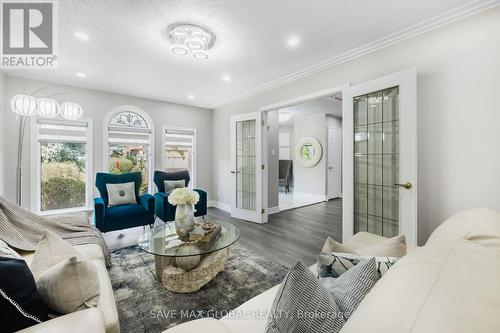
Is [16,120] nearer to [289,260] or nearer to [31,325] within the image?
[31,325]

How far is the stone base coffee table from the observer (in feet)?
6.35

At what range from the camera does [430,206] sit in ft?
7.63

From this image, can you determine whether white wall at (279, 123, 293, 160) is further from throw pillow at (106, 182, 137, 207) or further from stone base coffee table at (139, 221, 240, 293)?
stone base coffee table at (139, 221, 240, 293)

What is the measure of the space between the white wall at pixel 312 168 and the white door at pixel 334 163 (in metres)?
0.21

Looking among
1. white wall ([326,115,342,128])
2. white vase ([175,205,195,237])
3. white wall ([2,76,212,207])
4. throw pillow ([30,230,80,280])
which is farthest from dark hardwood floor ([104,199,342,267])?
white wall ([326,115,342,128])

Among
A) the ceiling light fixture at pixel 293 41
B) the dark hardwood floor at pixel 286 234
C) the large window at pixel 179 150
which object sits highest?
the ceiling light fixture at pixel 293 41

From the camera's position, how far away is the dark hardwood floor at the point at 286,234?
2.90 metres

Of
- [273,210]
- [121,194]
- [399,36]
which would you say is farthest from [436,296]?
[273,210]

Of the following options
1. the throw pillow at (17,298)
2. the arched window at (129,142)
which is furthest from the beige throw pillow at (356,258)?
the arched window at (129,142)

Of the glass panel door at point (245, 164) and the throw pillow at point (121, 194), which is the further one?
the glass panel door at point (245, 164)

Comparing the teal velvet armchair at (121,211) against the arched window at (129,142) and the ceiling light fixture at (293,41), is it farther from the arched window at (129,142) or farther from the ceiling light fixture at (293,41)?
the ceiling light fixture at (293,41)

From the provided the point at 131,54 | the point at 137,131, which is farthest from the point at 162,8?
the point at 137,131

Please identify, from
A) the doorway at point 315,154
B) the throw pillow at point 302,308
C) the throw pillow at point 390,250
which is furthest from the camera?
the doorway at point 315,154

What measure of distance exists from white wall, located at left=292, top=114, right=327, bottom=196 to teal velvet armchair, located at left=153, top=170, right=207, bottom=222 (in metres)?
4.02
